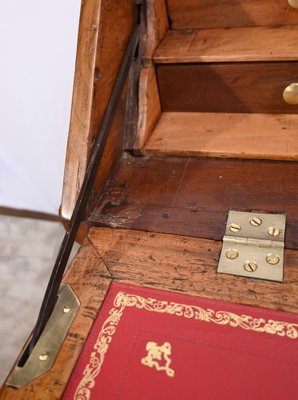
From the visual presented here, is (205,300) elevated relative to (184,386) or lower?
elevated

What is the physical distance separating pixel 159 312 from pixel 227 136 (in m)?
0.44

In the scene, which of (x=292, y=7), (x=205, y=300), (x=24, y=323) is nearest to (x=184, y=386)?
(x=205, y=300)

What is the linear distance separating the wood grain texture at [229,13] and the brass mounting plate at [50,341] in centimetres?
68

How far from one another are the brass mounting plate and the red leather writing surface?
0.05 meters

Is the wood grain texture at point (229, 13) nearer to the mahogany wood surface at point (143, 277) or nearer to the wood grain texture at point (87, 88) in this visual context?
the wood grain texture at point (87, 88)

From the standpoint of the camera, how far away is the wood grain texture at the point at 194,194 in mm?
804

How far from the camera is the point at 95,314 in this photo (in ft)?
2.31

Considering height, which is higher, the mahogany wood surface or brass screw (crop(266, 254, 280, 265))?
brass screw (crop(266, 254, 280, 265))

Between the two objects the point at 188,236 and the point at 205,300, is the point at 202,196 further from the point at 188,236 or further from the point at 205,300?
the point at 205,300

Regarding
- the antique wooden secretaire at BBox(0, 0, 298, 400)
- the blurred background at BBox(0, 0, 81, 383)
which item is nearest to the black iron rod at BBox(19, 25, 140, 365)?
the antique wooden secretaire at BBox(0, 0, 298, 400)

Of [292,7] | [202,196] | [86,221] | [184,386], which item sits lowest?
[184,386]

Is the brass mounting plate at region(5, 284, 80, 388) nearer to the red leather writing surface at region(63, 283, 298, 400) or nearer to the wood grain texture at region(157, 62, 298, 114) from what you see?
the red leather writing surface at region(63, 283, 298, 400)

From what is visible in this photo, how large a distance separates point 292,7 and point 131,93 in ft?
1.29

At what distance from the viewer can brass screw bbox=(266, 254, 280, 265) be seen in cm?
72
